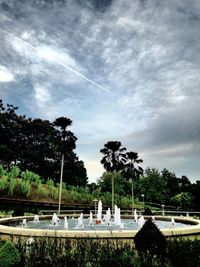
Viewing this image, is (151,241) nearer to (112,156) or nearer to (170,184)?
(112,156)

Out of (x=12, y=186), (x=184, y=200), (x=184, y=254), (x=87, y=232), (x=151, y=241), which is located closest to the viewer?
(x=184, y=254)

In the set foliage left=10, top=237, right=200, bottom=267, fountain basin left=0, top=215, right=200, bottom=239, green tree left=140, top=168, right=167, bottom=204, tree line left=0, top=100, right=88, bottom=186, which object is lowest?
foliage left=10, top=237, right=200, bottom=267

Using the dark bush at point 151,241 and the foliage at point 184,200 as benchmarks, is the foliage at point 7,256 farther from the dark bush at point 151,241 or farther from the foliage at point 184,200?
the foliage at point 184,200

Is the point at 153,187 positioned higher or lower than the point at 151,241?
higher

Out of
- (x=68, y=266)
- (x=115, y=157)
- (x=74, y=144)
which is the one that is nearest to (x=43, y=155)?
(x=115, y=157)

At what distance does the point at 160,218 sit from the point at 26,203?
15.4 metres

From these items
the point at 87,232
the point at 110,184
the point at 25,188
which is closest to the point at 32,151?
the point at 110,184

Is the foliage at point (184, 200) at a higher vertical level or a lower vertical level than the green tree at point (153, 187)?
lower

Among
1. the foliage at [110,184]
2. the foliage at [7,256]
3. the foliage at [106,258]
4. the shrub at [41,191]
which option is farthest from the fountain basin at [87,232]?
the foliage at [110,184]

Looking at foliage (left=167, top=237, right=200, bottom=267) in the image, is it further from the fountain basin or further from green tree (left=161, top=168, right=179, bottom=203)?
green tree (left=161, top=168, right=179, bottom=203)

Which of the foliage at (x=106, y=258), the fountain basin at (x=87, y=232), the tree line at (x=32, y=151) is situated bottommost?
the foliage at (x=106, y=258)

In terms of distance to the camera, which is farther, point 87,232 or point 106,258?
point 87,232

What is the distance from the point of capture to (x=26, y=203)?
3434 centimetres

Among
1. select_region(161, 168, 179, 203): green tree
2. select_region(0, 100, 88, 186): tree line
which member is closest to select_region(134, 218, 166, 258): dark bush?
select_region(0, 100, 88, 186): tree line
